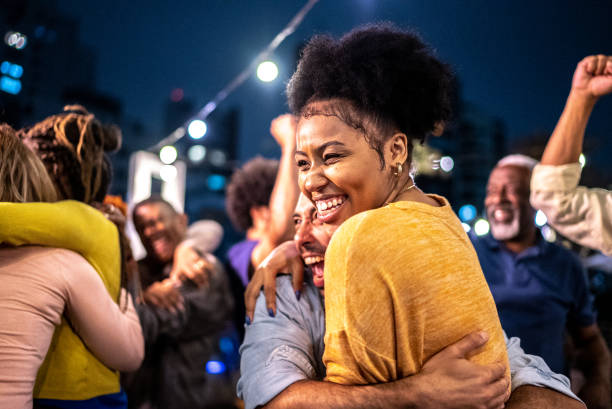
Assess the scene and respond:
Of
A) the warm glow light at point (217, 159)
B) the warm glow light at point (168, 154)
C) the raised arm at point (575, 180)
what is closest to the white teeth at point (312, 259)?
the raised arm at point (575, 180)

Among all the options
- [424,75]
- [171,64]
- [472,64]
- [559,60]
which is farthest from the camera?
[171,64]

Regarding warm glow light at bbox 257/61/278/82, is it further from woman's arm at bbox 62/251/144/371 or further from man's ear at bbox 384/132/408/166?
man's ear at bbox 384/132/408/166

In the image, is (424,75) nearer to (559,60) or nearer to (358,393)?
(358,393)

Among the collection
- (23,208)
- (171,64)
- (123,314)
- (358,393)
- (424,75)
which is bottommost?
(123,314)

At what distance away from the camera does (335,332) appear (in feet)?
A: 2.82

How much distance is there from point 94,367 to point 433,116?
1.41 meters

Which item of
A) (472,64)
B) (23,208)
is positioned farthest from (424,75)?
(472,64)

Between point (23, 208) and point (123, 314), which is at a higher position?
point (23, 208)

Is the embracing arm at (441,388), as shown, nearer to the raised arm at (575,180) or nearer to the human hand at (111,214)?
the raised arm at (575,180)

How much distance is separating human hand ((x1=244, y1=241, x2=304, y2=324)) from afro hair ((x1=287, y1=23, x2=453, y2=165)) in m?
0.51

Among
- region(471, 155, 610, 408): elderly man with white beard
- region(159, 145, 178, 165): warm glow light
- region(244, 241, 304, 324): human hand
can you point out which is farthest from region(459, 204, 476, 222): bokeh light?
region(244, 241, 304, 324): human hand

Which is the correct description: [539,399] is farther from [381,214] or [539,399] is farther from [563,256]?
[563,256]

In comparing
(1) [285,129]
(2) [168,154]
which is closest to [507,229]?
(1) [285,129]

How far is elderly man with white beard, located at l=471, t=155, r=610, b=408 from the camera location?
2.17 meters
